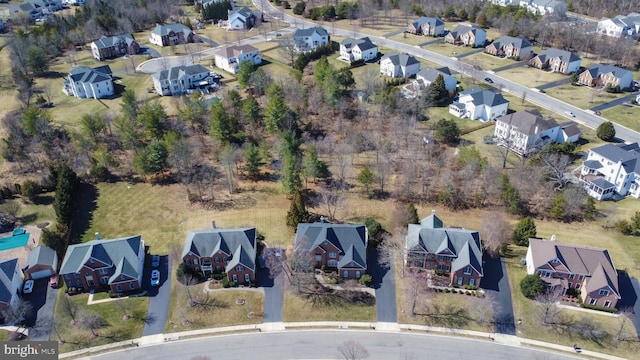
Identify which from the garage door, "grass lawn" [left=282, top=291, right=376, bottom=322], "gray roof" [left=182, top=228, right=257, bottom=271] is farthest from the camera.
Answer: the garage door

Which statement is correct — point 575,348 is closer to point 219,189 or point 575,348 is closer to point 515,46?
point 219,189

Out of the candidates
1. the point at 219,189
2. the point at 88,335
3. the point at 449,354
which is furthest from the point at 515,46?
the point at 88,335

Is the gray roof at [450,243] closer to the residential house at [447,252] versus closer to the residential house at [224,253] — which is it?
the residential house at [447,252]

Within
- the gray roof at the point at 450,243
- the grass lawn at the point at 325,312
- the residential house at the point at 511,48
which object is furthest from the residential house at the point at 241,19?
the grass lawn at the point at 325,312

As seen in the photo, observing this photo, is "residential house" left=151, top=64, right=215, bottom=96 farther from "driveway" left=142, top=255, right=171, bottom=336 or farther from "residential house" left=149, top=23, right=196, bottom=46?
"driveway" left=142, top=255, right=171, bottom=336

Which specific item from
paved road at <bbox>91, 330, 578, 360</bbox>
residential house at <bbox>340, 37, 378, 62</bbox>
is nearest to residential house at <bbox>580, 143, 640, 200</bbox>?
paved road at <bbox>91, 330, 578, 360</bbox>

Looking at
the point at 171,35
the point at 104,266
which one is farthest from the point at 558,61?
the point at 104,266

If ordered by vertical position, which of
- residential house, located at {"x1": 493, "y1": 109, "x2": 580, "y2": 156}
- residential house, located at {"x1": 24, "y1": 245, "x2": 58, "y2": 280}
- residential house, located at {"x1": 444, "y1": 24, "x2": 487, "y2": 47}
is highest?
residential house, located at {"x1": 444, "y1": 24, "x2": 487, "y2": 47}
